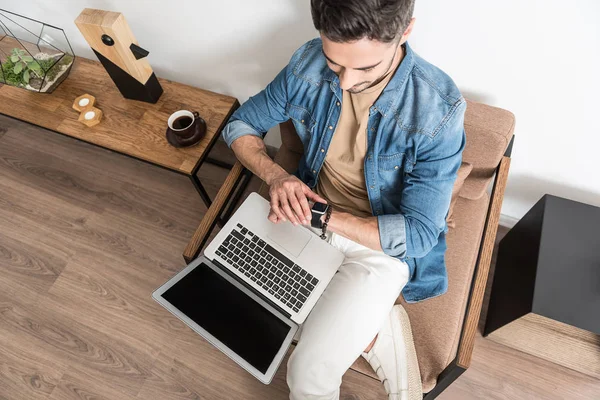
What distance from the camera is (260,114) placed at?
4.04ft

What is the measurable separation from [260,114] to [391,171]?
1.60 ft

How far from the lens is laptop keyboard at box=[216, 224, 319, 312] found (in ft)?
3.68

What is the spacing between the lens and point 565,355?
1.38 meters

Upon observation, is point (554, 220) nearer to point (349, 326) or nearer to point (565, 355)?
point (565, 355)

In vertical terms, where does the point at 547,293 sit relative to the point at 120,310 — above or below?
above

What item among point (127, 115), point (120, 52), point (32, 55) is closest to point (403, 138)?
point (120, 52)

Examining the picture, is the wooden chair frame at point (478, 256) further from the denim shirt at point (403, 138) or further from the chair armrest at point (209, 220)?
the denim shirt at point (403, 138)

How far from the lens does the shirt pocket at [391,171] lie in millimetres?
1047

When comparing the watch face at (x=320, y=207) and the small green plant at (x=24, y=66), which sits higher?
the watch face at (x=320, y=207)

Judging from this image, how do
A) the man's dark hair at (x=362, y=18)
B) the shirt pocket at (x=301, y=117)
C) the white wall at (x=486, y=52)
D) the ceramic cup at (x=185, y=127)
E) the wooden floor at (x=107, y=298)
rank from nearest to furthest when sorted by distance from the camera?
the man's dark hair at (x=362, y=18) → the white wall at (x=486, y=52) → the shirt pocket at (x=301, y=117) → the ceramic cup at (x=185, y=127) → the wooden floor at (x=107, y=298)

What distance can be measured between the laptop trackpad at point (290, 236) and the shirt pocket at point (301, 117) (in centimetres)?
32


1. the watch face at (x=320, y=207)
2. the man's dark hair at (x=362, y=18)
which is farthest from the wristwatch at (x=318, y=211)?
the man's dark hair at (x=362, y=18)

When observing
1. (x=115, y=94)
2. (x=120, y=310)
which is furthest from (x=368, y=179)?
(x=120, y=310)

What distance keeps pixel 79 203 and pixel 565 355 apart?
7.90 feet
